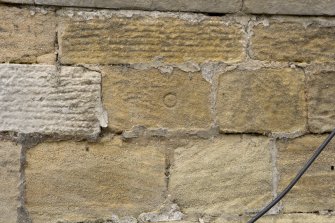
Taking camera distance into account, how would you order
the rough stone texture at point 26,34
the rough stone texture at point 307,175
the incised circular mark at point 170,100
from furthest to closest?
1. the rough stone texture at point 307,175
2. the incised circular mark at point 170,100
3. the rough stone texture at point 26,34

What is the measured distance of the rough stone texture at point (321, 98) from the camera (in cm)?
272

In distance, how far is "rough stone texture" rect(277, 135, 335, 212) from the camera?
2.75 metres

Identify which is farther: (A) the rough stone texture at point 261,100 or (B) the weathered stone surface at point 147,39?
(A) the rough stone texture at point 261,100

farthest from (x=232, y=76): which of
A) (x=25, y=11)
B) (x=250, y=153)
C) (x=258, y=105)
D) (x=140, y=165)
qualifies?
(x=25, y=11)

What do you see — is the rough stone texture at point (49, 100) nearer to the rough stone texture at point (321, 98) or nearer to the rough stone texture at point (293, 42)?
the rough stone texture at point (293, 42)

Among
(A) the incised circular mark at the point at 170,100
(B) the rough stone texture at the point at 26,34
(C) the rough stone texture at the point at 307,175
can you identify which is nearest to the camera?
(B) the rough stone texture at the point at 26,34

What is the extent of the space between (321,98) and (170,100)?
0.70m

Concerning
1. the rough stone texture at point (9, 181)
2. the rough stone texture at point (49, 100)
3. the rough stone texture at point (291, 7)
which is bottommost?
the rough stone texture at point (9, 181)

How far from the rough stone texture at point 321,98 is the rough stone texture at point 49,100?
0.97 metres

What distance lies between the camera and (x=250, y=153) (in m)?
2.72

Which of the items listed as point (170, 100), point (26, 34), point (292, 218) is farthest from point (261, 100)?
point (26, 34)

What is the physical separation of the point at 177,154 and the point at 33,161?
0.63 meters

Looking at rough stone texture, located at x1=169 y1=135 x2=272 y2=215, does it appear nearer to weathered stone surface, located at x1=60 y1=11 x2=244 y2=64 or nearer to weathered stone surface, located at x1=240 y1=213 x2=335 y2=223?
weathered stone surface, located at x1=240 y1=213 x2=335 y2=223

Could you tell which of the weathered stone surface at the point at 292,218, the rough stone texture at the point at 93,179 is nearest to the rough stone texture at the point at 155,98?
the rough stone texture at the point at 93,179
